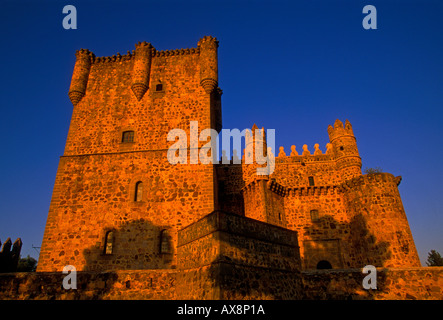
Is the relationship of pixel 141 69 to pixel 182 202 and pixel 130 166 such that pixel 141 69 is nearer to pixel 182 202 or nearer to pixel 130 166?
pixel 130 166

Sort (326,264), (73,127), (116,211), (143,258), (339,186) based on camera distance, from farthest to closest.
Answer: (339,186)
(326,264)
(73,127)
(116,211)
(143,258)

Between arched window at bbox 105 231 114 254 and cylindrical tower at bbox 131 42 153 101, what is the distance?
803 cm

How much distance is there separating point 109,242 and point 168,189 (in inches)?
150

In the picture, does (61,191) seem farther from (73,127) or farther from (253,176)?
(253,176)

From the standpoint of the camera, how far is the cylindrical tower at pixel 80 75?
17.8 m

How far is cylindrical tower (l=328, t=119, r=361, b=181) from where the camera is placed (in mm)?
21703

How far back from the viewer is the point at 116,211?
14.8 metres

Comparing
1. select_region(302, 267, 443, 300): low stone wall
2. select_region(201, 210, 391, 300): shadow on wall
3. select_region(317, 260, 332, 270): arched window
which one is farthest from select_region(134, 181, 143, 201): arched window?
select_region(317, 260, 332, 270): arched window

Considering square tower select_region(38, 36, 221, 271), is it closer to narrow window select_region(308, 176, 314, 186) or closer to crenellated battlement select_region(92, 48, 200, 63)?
crenellated battlement select_region(92, 48, 200, 63)

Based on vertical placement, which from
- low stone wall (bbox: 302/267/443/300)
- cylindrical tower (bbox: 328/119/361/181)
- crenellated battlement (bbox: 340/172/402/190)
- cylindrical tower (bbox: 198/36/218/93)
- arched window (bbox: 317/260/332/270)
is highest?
cylindrical tower (bbox: 198/36/218/93)

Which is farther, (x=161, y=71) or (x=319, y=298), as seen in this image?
(x=161, y=71)

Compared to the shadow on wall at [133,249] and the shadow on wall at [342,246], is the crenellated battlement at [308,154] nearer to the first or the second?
the shadow on wall at [342,246]

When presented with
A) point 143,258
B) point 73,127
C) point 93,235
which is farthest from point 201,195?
point 73,127
